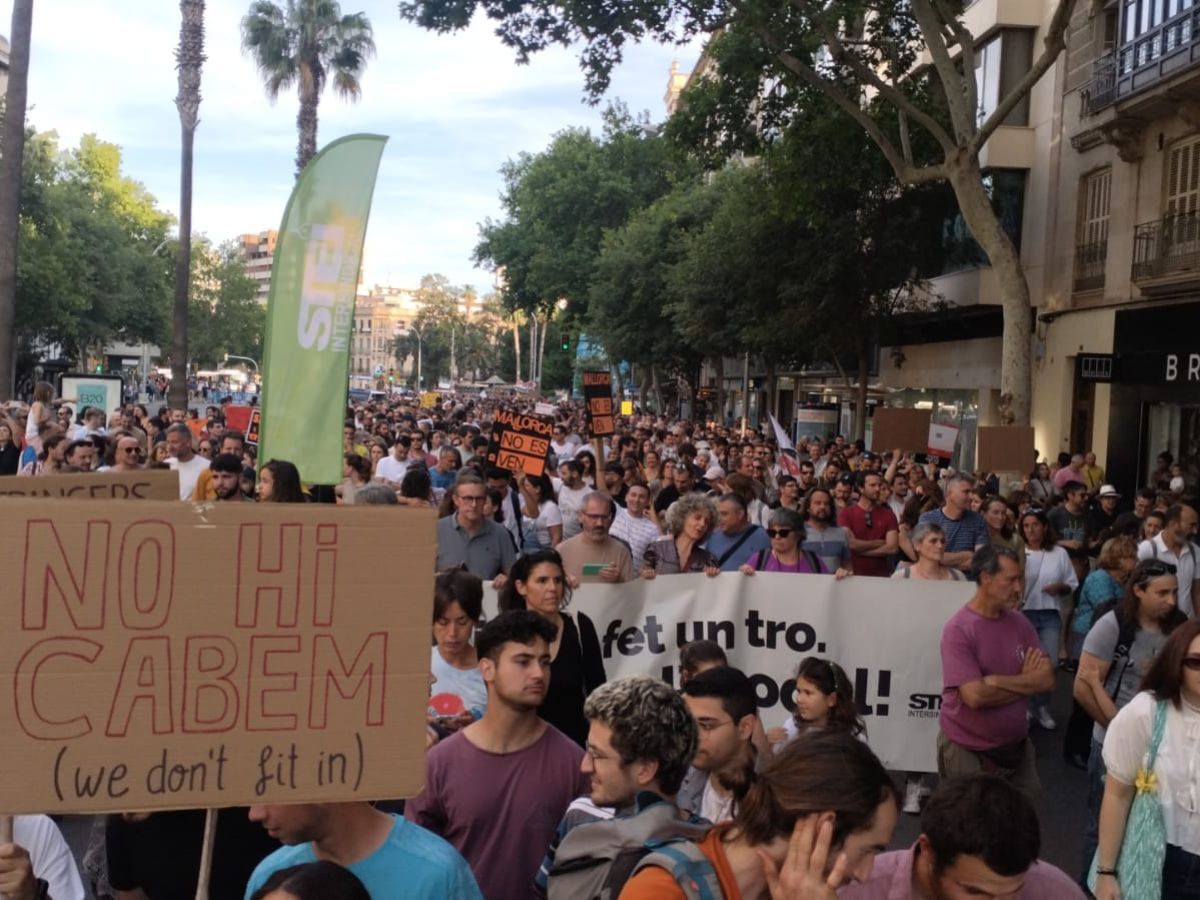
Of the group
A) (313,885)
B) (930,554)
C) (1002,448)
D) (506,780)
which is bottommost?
(506,780)

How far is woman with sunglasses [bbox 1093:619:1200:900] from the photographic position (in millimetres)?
4043

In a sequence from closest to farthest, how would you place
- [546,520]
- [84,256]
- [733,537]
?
1. [733,537]
2. [546,520]
3. [84,256]

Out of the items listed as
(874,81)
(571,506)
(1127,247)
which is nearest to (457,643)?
(571,506)

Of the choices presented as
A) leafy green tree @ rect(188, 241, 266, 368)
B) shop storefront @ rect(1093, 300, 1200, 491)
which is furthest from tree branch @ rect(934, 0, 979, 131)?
leafy green tree @ rect(188, 241, 266, 368)

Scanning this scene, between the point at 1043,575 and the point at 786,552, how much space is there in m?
3.16

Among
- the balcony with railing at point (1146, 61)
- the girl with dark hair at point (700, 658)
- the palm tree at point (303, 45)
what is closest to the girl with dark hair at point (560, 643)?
the girl with dark hair at point (700, 658)

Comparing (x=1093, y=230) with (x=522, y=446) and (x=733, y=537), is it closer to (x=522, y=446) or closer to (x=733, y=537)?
(x=522, y=446)

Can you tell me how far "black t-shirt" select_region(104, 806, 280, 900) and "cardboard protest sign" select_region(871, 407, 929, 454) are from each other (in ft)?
40.9

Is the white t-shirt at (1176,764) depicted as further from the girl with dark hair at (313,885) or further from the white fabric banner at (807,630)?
the white fabric banner at (807,630)

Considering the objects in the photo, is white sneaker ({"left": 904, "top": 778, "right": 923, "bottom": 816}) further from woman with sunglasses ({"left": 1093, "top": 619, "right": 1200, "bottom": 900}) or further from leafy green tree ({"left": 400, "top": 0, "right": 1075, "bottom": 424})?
leafy green tree ({"left": 400, "top": 0, "right": 1075, "bottom": 424})

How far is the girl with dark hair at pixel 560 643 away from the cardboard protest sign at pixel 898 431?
10427 mm

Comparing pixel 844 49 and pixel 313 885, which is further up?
pixel 844 49

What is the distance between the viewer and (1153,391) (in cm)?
2386

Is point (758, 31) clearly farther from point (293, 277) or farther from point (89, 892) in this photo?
point (89, 892)
